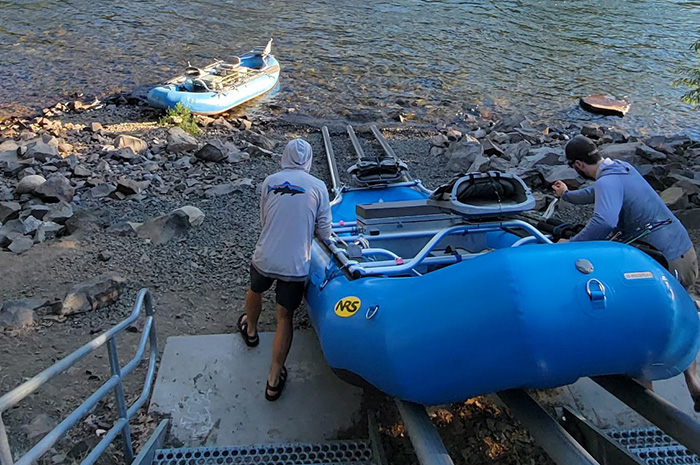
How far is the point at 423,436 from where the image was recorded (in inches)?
119

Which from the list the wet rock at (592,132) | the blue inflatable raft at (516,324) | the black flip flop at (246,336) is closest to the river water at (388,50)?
the wet rock at (592,132)

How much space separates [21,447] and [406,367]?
91.4 inches

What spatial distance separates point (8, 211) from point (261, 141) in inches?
154

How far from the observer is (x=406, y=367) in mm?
3014

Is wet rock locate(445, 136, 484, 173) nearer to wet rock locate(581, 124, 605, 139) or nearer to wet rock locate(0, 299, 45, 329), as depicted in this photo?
wet rock locate(581, 124, 605, 139)

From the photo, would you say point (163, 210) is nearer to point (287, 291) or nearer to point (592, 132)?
point (287, 291)

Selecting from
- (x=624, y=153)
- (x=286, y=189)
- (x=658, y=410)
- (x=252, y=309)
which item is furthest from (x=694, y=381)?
(x=624, y=153)

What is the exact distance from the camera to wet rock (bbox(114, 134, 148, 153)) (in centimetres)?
927

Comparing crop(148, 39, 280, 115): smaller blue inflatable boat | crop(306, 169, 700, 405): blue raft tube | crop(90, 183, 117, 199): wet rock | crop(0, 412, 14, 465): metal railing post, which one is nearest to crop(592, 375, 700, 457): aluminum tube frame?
crop(306, 169, 700, 405): blue raft tube

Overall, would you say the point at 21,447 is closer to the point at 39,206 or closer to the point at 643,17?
the point at 39,206

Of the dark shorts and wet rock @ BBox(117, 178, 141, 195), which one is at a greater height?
the dark shorts

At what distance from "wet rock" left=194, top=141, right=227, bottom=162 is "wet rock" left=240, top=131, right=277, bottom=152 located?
86 cm

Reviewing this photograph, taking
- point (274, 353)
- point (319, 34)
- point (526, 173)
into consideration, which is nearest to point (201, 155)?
point (526, 173)

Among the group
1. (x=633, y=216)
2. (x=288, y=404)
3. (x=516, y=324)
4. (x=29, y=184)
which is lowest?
(x=29, y=184)
